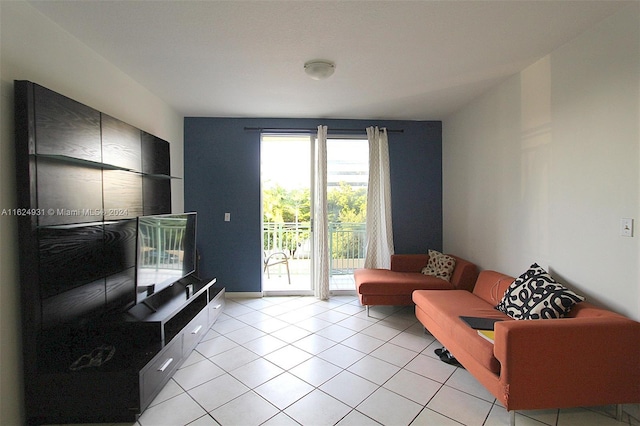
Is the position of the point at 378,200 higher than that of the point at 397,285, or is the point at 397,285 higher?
the point at 378,200

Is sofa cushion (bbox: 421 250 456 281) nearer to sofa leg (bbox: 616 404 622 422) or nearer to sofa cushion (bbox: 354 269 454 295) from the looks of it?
sofa cushion (bbox: 354 269 454 295)

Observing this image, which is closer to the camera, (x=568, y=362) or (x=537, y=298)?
(x=568, y=362)

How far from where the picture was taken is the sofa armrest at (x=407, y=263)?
3.89 meters

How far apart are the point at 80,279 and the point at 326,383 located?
6.10 feet

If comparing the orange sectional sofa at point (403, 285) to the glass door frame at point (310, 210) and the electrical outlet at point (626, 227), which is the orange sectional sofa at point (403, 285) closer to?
the glass door frame at point (310, 210)

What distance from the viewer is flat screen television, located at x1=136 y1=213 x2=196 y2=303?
229 centimetres

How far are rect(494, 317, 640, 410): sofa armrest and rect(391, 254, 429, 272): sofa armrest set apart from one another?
7.09 ft

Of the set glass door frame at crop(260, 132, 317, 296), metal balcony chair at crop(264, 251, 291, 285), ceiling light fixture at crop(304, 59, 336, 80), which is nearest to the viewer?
ceiling light fixture at crop(304, 59, 336, 80)

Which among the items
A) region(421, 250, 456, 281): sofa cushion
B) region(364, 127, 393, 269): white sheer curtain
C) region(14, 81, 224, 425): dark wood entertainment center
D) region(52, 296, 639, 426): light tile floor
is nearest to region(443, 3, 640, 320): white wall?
region(421, 250, 456, 281): sofa cushion

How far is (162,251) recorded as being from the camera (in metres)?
2.63

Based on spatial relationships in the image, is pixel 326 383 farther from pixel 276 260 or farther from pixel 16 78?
pixel 276 260

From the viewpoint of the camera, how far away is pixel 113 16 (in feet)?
6.06

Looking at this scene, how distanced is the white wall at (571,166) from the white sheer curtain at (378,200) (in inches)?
45.6

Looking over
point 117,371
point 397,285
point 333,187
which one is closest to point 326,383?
point 117,371
